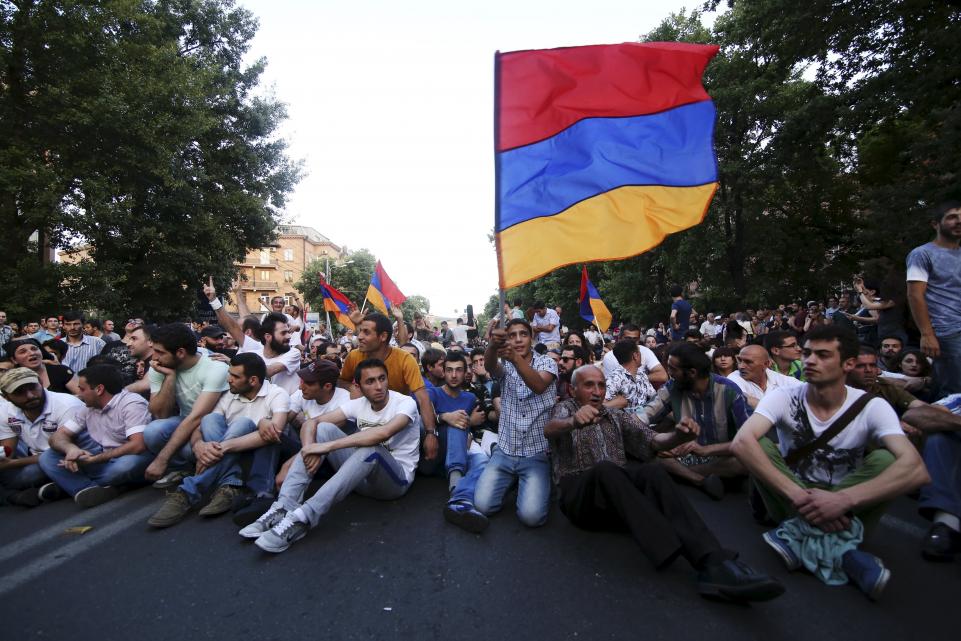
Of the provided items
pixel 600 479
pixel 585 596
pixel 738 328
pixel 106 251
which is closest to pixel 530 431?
pixel 600 479

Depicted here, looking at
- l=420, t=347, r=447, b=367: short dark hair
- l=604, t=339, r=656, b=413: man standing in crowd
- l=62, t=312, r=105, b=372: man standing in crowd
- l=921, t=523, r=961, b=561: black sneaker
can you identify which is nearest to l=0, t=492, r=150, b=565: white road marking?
l=420, t=347, r=447, b=367: short dark hair

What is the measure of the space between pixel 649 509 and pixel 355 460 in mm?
1976

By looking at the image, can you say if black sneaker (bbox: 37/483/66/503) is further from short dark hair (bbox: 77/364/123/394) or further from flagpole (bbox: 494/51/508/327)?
flagpole (bbox: 494/51/508/327)

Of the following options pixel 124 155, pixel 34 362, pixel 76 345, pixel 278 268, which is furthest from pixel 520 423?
pixel 278 268

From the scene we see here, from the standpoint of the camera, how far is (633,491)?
119 inches

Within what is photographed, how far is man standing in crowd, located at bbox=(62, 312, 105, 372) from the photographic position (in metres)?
7.85

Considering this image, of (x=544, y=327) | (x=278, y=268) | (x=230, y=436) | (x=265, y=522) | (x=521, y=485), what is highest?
(x=278, y=268)

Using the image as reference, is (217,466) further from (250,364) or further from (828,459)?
(828,459)

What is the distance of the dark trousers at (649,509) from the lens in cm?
278

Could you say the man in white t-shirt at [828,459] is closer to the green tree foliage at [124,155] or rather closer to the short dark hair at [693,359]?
the short dark hair at [693,359]

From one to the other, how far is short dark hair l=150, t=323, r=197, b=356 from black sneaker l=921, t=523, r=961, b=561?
18.4 ft

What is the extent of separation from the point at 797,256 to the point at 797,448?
77.0 ft

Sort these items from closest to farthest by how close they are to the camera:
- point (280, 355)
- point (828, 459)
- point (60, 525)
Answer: point (828, 459), point (60, 525), point (280, 355)

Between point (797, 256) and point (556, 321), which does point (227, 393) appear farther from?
point (797, 256)
